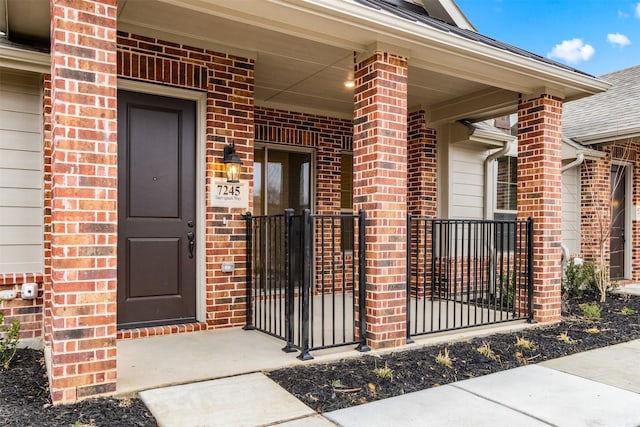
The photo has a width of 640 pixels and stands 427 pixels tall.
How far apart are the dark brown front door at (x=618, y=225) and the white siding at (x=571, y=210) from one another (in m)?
0.76

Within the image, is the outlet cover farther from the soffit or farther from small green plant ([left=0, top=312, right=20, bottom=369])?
the soffit

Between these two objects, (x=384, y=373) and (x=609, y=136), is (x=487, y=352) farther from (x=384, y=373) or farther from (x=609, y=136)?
(x=609, y=136)

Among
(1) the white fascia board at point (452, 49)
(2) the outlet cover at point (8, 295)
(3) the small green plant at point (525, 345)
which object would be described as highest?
(1) the white fascia board at point (452, 49)

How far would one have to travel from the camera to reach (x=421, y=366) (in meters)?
3.53

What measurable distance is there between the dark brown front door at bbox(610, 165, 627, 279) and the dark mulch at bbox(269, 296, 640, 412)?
411 cm

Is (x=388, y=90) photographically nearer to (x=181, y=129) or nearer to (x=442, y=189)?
(x=181, y=129)

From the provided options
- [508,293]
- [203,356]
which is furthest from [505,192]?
[203,356]

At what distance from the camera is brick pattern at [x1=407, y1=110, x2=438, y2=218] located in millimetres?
6730

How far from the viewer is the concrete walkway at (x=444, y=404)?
2.58 m

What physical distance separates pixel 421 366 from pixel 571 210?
20.7 ft

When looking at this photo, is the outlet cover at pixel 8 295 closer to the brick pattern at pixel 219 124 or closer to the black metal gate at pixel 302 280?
the brick pattern at pixel 219 124

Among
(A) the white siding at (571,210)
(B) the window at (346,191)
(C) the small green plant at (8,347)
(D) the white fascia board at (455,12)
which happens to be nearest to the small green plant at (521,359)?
(B) the window at (346,191)

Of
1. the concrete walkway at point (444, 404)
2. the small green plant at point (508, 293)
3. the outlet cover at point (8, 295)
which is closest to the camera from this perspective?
the concrete walkway at point (444, 404)

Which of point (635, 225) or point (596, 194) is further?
point (635, 225)
